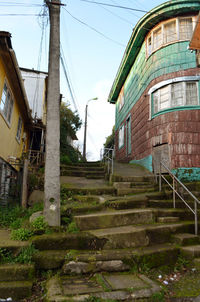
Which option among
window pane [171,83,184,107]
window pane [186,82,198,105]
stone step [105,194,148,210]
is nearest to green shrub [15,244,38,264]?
stone step [105,194,148,210]

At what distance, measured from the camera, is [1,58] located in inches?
273

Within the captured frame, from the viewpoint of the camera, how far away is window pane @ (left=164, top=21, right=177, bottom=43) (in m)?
9.48

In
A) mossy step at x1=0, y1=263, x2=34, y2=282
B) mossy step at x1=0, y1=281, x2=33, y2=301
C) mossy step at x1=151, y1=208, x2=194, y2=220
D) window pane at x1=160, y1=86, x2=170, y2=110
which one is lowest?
mossy step at x1=0, y1=281, x2=33, y2=301

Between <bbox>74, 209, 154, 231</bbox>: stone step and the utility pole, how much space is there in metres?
0.53

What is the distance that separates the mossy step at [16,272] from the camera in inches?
124

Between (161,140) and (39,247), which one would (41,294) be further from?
(161,140)

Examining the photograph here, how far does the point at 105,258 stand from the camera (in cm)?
359

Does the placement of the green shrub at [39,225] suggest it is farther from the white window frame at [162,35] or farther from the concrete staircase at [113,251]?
the white window frame at [162,35]

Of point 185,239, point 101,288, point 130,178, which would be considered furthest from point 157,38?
point 101,288

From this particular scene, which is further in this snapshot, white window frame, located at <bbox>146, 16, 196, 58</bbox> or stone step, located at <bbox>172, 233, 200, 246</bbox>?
white window frame, located at <bbox>146, 16, 196, 58</bbox>

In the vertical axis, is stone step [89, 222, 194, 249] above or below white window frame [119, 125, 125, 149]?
below

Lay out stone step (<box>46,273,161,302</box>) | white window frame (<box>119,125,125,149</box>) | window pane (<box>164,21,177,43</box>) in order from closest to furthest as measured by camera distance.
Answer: stone step (<box>46,273,161,302</box>)
window pane (<box>164,21,177,43</box>)
white window frame (<box>119,125,125,149</box>)

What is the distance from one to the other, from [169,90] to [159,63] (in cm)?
146

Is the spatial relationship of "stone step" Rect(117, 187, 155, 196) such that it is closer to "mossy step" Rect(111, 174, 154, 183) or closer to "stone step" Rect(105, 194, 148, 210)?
"mossy step" Rect(111, 174, 154, 183)
